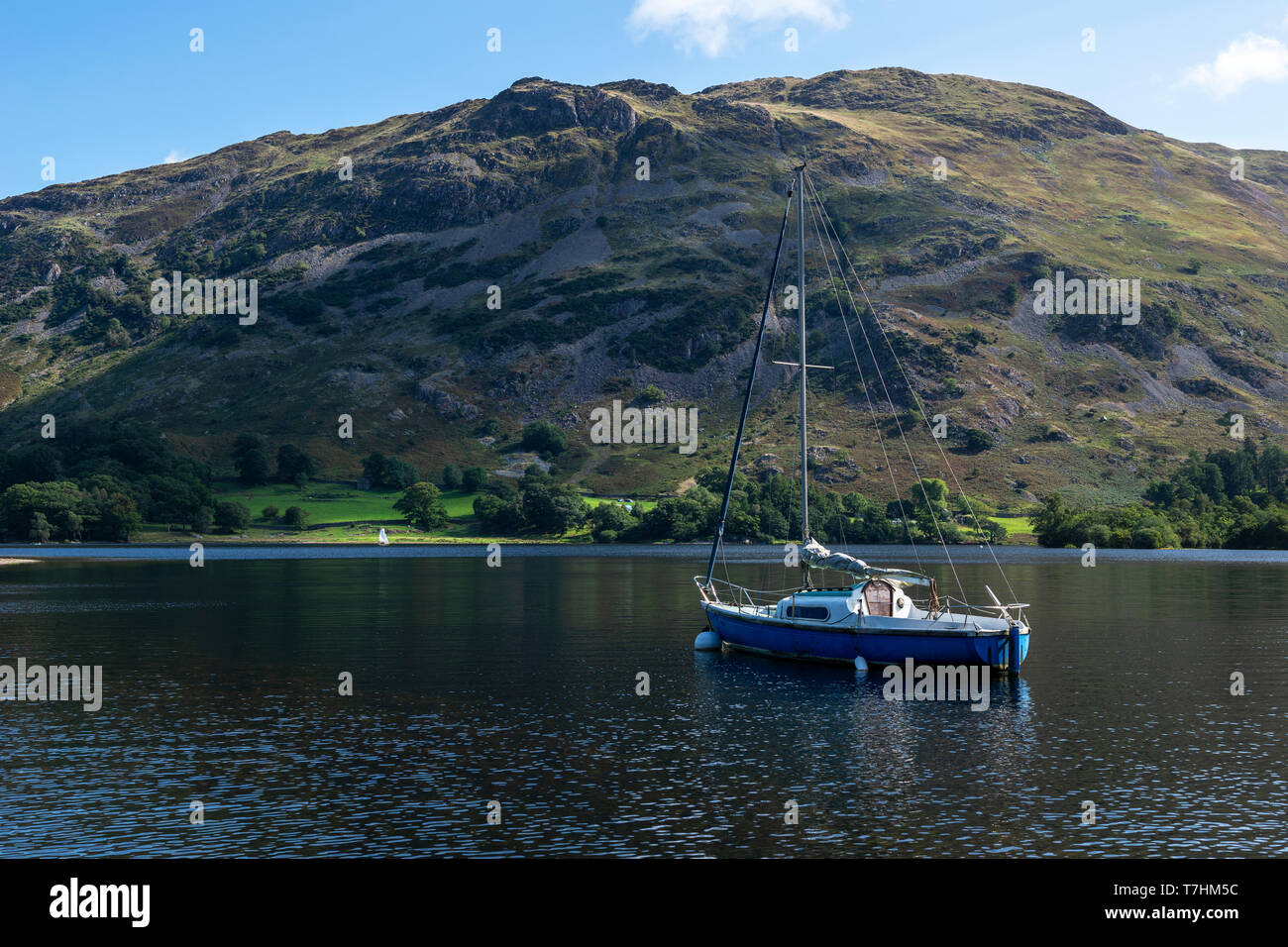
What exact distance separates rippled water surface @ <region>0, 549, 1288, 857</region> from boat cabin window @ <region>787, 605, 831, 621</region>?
124 inches

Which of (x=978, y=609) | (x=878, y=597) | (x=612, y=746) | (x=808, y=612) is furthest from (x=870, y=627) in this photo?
(x=612, y=746)

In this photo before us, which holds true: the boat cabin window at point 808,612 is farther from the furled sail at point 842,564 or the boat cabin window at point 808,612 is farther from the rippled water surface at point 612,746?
the rippled water surface at point 612,746

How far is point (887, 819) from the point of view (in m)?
35.8

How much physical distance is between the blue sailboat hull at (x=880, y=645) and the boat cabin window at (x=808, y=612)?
0.78m

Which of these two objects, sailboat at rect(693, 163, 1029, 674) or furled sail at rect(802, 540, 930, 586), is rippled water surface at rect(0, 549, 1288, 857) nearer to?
sailboat at rect(693, 163, 1029, 674)

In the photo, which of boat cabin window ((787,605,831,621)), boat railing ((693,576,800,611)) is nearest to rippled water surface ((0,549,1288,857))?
boat cabin window ((787,605,831,621))

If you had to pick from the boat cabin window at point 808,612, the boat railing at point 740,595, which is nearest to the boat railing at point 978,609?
the boat cabin window at point 808,612

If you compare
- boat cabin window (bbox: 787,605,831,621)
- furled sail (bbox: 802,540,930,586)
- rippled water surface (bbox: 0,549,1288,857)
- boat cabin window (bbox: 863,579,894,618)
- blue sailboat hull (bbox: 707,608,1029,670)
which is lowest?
rippled water surface (bbox: 0,549,1288,857)

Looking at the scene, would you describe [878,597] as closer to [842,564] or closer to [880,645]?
[880,645]

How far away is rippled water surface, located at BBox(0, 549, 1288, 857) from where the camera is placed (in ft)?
113
